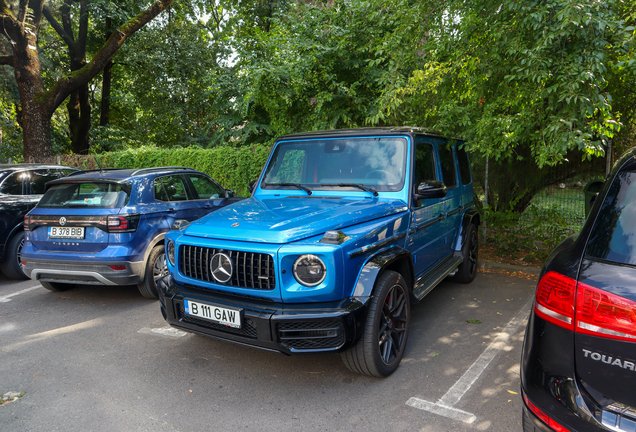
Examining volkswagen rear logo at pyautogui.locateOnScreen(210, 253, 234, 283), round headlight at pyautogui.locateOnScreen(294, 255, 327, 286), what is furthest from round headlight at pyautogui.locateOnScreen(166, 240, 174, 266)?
round headlight at pyautogui.locateOnScreen(294, 255, 327, 286)

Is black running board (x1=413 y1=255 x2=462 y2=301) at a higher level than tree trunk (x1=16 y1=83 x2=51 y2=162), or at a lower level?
lower

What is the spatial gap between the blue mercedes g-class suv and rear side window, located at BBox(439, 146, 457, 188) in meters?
0.45

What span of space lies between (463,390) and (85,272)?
4.17 metres

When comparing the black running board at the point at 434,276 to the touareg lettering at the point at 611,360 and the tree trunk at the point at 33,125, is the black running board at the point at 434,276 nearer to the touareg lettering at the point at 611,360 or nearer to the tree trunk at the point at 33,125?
the touareg lettering at the point at 611,360

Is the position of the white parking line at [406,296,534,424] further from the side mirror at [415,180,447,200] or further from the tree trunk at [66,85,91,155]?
the tree trunk at [66,85,91,155]

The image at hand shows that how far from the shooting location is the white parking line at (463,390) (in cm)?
295

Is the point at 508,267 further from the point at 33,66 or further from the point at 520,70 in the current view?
the point at 33,66

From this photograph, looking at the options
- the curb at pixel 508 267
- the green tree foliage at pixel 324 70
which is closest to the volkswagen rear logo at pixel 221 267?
the curb at pixel 508 267

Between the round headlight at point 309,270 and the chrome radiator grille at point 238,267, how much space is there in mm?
177

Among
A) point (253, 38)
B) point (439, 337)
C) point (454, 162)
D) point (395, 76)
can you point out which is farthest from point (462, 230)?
point (253, 38)

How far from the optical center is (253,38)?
13.4 metres

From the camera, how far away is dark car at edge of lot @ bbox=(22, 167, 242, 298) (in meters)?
4.94

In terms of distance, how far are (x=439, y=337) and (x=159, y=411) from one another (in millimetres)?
2648

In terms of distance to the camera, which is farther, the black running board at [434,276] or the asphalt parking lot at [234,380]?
the black running board at [434,276]
